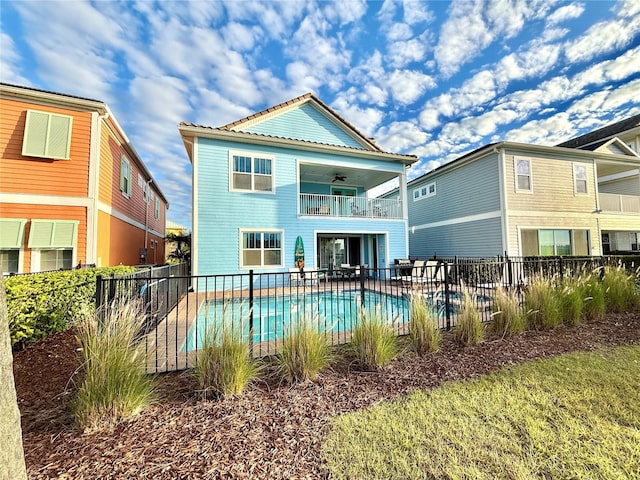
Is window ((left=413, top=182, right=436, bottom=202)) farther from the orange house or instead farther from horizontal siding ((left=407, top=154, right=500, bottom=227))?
the orange house

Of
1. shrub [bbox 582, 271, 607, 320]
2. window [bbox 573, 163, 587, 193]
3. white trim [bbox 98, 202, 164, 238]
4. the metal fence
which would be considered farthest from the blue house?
window [bbox 573, 163, 587, 193]

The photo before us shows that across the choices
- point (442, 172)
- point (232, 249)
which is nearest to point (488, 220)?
point (442, 172)

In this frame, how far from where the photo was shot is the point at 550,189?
15047mm

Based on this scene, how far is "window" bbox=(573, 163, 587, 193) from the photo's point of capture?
15.7m

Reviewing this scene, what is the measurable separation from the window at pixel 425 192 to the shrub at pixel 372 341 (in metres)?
17.1

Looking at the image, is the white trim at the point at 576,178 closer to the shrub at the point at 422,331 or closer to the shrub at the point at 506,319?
the shrub at the point at 506,319

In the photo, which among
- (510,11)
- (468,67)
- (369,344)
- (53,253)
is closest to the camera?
(369,344)

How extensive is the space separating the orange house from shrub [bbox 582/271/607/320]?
14.1 meters

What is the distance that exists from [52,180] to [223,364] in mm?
10178

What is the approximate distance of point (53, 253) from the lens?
9.11 meters

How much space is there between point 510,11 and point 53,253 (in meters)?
18.4

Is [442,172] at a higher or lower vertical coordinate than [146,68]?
lower

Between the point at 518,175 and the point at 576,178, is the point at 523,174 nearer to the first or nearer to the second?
the point at 518,175

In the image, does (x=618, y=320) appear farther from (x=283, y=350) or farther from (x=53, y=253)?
(x=53, y=253)
